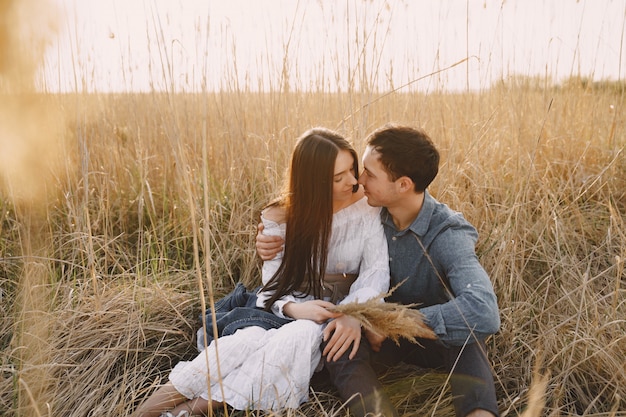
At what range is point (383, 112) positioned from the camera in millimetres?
2896

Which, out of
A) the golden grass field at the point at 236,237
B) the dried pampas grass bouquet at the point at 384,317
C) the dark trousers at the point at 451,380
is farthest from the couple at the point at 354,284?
the dried pampas grass bouquet at the point at 384,317

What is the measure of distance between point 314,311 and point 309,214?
0.33m

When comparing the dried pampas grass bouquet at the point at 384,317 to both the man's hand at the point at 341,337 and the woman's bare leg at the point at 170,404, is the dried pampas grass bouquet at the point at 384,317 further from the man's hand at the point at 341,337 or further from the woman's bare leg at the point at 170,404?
the woman's bare leg at the point at 170,404

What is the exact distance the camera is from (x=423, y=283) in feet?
5.87

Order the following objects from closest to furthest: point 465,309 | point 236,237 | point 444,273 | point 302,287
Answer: point 465,309 → point 444,273 → point 302,287 → point 236,237

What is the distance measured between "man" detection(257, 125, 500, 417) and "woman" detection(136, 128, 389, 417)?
57 millimetres

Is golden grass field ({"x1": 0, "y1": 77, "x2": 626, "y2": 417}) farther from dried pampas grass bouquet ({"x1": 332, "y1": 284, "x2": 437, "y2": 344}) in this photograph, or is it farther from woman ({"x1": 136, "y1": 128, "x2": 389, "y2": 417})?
dried pampas grass bouquet ({"x1": 332, "y1": 284, "x2": 437, "y2": 344})

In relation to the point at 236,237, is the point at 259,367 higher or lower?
lower

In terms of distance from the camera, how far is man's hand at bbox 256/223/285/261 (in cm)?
187

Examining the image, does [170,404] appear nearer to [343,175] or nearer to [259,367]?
[259,367]

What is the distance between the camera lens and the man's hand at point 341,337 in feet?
5.02

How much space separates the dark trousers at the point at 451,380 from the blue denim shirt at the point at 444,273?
64 millimetres

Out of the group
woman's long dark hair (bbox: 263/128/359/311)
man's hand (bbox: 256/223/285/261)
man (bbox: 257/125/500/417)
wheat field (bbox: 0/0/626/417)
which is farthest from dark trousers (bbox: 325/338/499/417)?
man's hand (bbox: 256/223/285/261)

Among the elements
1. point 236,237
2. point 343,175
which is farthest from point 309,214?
point 236,237
